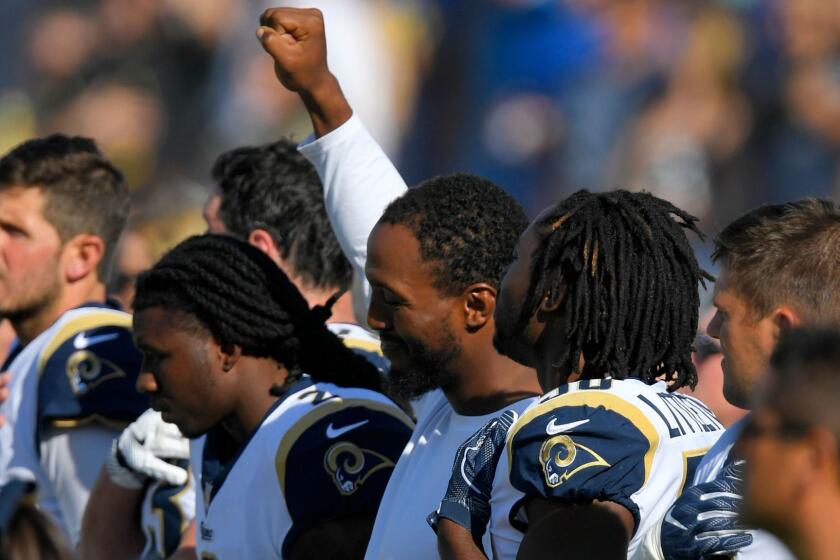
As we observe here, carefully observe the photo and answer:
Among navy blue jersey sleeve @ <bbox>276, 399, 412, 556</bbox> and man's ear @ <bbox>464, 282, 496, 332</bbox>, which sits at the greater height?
A: man's ear @ <bbox>464, 282, 496, 332</bbox>

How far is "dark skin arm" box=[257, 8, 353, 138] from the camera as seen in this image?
3.79m

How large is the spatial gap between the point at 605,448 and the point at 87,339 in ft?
8.00

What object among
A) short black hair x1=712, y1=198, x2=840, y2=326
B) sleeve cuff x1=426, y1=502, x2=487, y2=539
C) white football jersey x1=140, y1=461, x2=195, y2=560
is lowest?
white football jersey x1=140, y1=461, x2=195, y2=560

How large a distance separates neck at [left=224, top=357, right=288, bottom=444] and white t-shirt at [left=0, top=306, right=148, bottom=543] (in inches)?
34.0

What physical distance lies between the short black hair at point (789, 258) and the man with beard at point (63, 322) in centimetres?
225

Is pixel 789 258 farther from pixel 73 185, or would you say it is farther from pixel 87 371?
pixel 73 185

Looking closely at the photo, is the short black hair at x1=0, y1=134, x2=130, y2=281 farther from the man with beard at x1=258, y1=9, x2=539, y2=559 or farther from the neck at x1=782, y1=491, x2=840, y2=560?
the neck at x1=782, y1=491, x2=840, y2=560

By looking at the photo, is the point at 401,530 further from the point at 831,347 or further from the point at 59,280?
the point at 59,280

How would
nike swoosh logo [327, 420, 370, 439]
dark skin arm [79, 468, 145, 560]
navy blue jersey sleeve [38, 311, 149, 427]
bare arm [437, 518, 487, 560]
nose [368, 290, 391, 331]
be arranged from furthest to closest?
navy blue jersey sleeve [38, 311, 149, 427], dark skin arm [79, 468, 145, 560], nike swoosh logo [327, 420, 370, 439], nose [368, 290, 391, 331], bare arm [437, 518, 487, 560]

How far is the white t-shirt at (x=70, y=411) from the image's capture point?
438cm

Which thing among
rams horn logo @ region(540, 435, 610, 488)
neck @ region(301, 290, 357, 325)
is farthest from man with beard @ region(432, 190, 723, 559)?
neck @ region(301, 290, 357, 325)

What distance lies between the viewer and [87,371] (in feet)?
14.4

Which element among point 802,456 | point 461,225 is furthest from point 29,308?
point 802,456

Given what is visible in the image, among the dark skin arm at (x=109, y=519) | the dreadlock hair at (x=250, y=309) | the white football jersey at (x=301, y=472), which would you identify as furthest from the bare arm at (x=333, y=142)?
the dark skin arm at (x=109, y=519)
